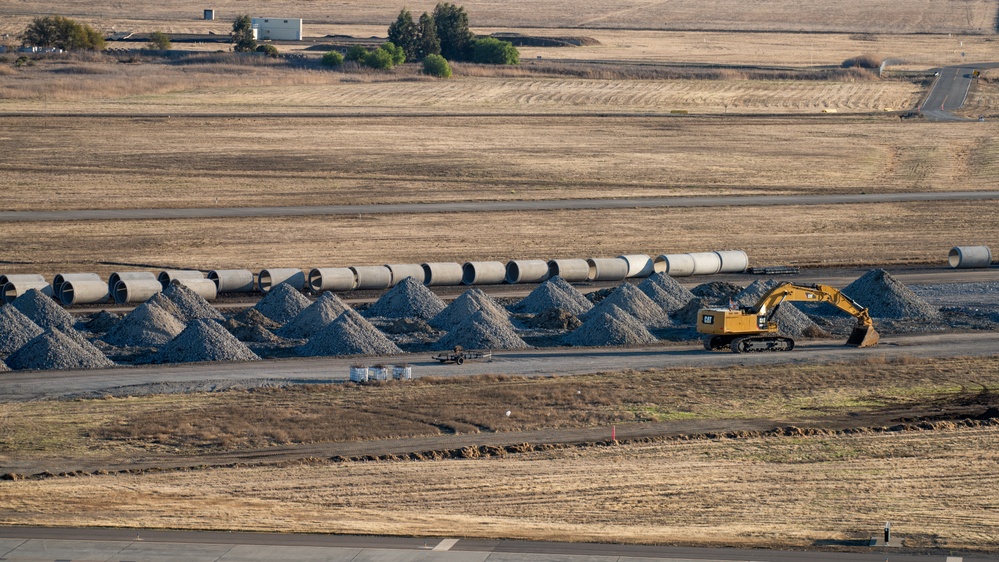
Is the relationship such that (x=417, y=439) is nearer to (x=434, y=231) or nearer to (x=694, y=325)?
(x=694, y=325)

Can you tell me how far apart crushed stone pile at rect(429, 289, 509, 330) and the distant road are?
22925 mm

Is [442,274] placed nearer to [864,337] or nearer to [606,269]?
[606,269]

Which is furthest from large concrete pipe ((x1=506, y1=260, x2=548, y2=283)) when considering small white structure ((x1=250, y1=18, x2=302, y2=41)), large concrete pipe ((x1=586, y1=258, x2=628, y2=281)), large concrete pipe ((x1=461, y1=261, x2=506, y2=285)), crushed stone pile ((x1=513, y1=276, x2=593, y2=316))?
small white structure ((x1=250, y1=18, x2=302, y2=41))

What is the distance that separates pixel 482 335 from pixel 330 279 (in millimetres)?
10656

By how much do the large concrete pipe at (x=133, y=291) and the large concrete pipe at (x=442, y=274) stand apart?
1128cm

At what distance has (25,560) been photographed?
26234 mm

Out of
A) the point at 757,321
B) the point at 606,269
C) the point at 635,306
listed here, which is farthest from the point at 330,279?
the point at 757,321

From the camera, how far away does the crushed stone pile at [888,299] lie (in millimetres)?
54312

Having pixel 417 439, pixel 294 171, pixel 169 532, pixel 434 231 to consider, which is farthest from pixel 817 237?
pixel 169 532

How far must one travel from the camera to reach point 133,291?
52844 mm

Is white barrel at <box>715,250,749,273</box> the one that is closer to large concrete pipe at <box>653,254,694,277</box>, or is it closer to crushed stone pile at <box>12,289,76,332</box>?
large concrete pipe at <box>653,254,694,277</box>

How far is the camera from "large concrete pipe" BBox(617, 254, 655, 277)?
60250 millimetres

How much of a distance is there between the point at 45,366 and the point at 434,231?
2845 centimetres

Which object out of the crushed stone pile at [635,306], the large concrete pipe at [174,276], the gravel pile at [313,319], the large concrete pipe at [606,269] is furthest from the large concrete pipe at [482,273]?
the large concrete pipe at [174,276]
